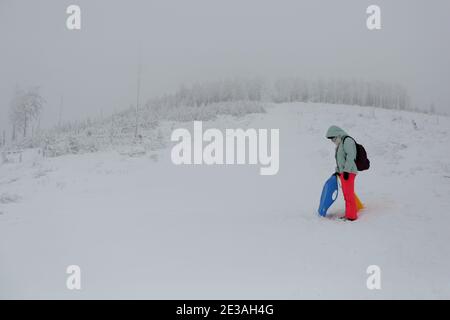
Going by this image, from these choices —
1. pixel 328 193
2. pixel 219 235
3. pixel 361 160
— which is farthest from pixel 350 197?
pixel 219 235

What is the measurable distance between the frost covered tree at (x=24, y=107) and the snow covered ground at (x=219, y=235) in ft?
58.5

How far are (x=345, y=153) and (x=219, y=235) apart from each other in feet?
7.94

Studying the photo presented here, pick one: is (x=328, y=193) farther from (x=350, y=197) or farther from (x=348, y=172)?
(x=348, y=172)

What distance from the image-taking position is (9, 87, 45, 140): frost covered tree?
24375mm

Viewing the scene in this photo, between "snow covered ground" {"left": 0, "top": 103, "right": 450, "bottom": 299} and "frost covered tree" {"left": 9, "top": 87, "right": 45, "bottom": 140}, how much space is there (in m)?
17.8

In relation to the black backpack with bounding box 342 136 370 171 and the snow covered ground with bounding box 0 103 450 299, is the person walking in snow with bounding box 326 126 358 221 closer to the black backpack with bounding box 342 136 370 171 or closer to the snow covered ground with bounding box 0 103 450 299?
the black backpack with bounding box 342 136 370 171

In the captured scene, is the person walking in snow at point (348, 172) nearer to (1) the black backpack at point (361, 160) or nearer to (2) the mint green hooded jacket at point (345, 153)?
(2) the mint green hooded jacket at point (345, 153)

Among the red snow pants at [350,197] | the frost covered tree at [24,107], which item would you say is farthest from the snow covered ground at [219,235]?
the frost covered tree at [24,107]

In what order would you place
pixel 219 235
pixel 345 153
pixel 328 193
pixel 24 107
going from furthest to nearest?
pixel 24 107
pixel 328 193
pixel 345 153
pixel 219 235

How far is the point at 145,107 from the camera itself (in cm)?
2209

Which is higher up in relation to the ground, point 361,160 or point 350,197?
point 361,160

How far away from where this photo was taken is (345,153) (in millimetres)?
4961
